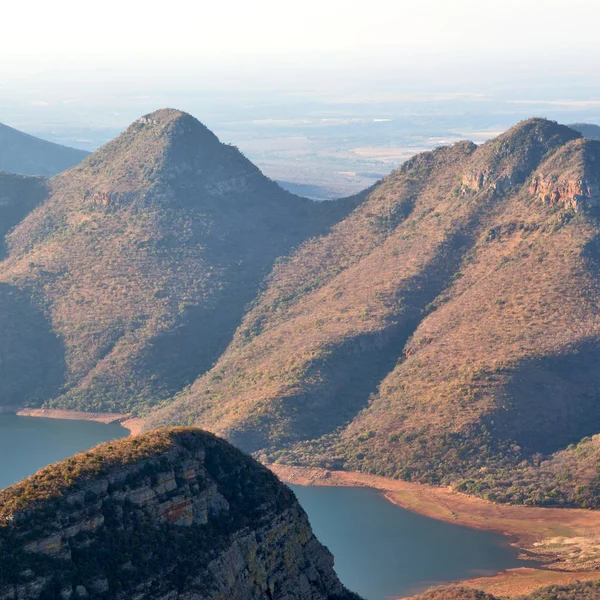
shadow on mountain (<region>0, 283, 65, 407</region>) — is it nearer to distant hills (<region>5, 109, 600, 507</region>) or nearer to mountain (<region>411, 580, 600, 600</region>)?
distant hills (<region>5, 109, 600, 507</region>)

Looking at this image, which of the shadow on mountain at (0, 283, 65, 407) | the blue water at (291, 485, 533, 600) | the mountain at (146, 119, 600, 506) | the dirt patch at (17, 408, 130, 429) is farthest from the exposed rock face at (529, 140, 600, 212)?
the shadow on mountain at (0, 283, 65, 407)

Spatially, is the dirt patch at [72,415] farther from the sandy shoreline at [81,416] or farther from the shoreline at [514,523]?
the shoreline at [514,523]

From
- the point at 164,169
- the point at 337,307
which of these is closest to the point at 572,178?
the point at 337,307

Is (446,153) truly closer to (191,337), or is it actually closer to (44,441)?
(191,337)

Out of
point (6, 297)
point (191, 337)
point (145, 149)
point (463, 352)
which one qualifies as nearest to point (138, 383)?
point (191, 337)

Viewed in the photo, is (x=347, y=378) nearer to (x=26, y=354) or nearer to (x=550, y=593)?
(x=26, y=354)

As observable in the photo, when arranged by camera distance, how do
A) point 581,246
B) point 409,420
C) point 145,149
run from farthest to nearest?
point 145,149, point 581,246, point 409,420

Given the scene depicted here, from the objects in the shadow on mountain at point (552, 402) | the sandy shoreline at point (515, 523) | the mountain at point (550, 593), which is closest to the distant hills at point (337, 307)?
the shadow on mountain at point (552, 402)
